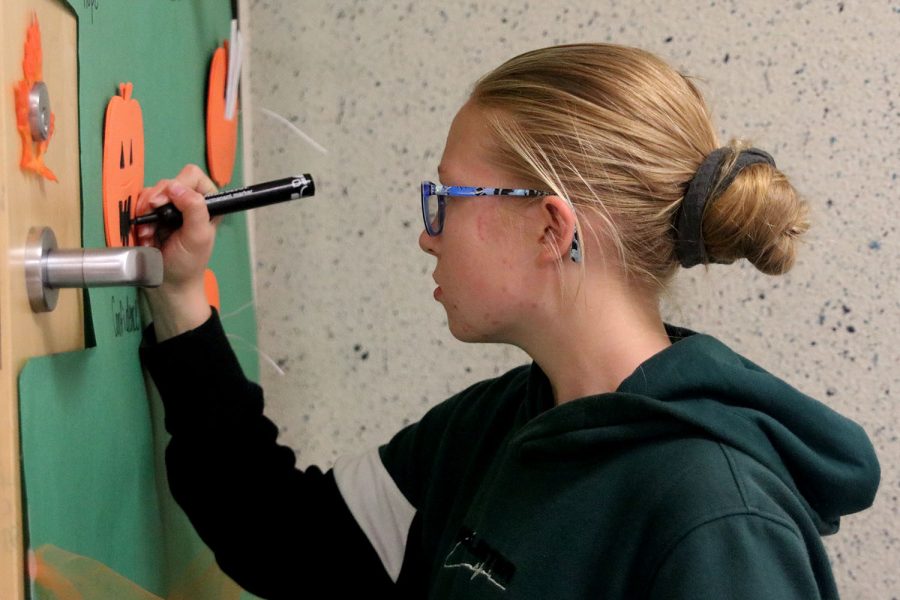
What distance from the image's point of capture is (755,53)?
1.08 metres

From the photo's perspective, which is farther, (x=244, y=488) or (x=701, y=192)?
(x=244, y=488)

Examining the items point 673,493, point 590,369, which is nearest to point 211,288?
point 590,369

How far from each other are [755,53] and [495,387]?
1.85ft

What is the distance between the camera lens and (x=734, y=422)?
2.11 ft

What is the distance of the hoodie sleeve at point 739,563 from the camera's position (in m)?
0.56

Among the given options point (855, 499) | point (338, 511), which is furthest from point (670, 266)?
point (338, 511)

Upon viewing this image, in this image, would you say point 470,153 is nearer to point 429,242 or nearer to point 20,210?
point 429,242

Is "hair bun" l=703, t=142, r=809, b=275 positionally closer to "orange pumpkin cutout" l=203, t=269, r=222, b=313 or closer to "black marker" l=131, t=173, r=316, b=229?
"black marker" l=131, t=173, r=316, b=229

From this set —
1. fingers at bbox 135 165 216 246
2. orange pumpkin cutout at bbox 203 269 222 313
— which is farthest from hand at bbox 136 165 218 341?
orange pumpkin cutout at bbox 203 269 222 313

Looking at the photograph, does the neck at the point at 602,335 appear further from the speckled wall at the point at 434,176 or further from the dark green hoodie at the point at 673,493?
the speckled wall at the point at 434,176

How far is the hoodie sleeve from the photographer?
559mm

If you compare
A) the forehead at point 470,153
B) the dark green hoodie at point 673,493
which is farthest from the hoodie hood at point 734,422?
the forehead at point 470,153

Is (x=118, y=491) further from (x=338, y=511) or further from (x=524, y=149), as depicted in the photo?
(x=524, y=149)

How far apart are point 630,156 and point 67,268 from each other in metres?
0.43
